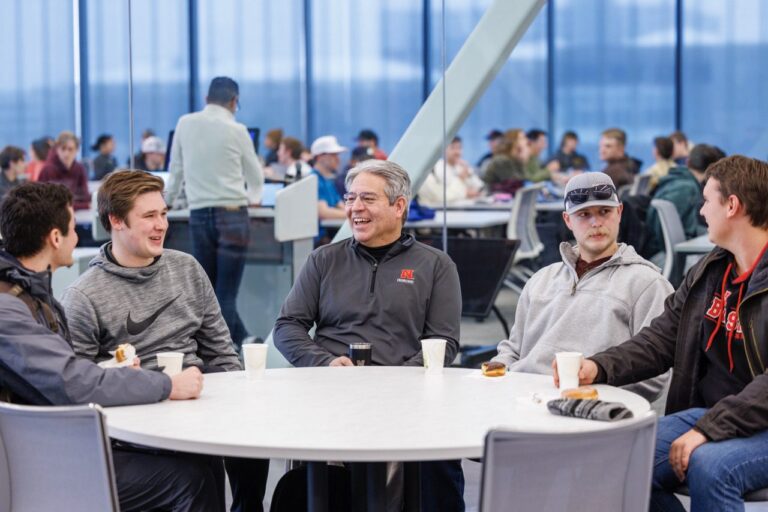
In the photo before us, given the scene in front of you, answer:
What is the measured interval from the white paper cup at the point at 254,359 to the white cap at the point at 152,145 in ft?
8.92

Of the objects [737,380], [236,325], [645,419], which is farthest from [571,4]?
[645,419]

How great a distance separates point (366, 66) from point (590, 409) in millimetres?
3685

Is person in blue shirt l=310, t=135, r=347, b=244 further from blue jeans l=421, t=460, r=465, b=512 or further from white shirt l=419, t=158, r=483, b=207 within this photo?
blue jeans l=421, t=460, r=465, b=512

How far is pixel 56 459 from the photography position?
2207mm

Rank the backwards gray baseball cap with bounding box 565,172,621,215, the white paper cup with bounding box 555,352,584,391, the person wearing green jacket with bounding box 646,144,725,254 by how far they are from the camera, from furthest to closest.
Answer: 1. the person wearing green jacket with bounding box 646,144,725,254
2. the backwards gray baseball cap with bounding box 565,172,621,215
3. the white paper cup with bounding box 555,352,584,391

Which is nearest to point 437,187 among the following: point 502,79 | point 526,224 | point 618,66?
point 502,79

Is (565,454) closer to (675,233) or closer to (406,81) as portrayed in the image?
(406,81)

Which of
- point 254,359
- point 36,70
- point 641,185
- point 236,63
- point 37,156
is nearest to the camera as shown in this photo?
point 254,359

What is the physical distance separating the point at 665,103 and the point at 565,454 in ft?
24.5

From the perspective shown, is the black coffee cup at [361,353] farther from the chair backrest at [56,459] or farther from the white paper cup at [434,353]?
the chair backrest at [56,459]

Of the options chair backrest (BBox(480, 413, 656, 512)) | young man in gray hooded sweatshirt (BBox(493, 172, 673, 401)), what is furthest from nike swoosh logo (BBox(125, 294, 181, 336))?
chair backrest (BBox(480, 413, 656, 512))

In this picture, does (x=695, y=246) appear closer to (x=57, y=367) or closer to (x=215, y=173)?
(x=215, y=173)

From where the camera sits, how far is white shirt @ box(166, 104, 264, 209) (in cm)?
523

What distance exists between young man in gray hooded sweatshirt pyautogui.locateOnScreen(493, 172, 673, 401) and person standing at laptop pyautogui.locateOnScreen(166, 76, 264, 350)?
2.28m
